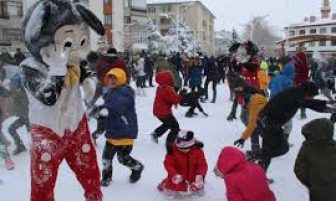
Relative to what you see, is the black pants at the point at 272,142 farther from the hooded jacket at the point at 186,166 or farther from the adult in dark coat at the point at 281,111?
the hooded jacket at the point at 186,166

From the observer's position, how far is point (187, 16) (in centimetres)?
8669

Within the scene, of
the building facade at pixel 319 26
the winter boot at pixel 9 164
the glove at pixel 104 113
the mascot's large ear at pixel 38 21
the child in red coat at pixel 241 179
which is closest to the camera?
the mascot's large ear at pixel 38 21

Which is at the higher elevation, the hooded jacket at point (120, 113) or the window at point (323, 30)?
the window at point (323, 30)

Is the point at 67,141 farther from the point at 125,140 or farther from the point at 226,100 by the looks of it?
the point at 226,100

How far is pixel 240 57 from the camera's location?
32.3ft

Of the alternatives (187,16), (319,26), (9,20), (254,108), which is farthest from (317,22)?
(254,108)

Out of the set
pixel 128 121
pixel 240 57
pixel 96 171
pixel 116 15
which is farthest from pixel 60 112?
pixel 116 15

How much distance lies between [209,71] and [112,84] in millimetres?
9899

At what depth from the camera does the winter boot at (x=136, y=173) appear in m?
5.70

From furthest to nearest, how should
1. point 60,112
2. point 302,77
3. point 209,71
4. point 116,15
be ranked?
point 116,15
point 209,71
point 302,77
point 60,112

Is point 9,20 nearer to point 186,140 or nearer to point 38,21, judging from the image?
point 186,140

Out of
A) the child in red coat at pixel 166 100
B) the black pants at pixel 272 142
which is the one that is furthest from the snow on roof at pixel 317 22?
the black pants at pixel 272 142

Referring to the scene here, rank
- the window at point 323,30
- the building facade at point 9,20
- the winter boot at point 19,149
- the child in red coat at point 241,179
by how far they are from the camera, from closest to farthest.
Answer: the child in red coat at point 241,179 < the winter boot at point 19,149 < the building facade at point 9,20 < the window at point 323,30

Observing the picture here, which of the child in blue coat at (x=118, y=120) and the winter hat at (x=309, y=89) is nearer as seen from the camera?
the winter hat at (x=309, y=89)
